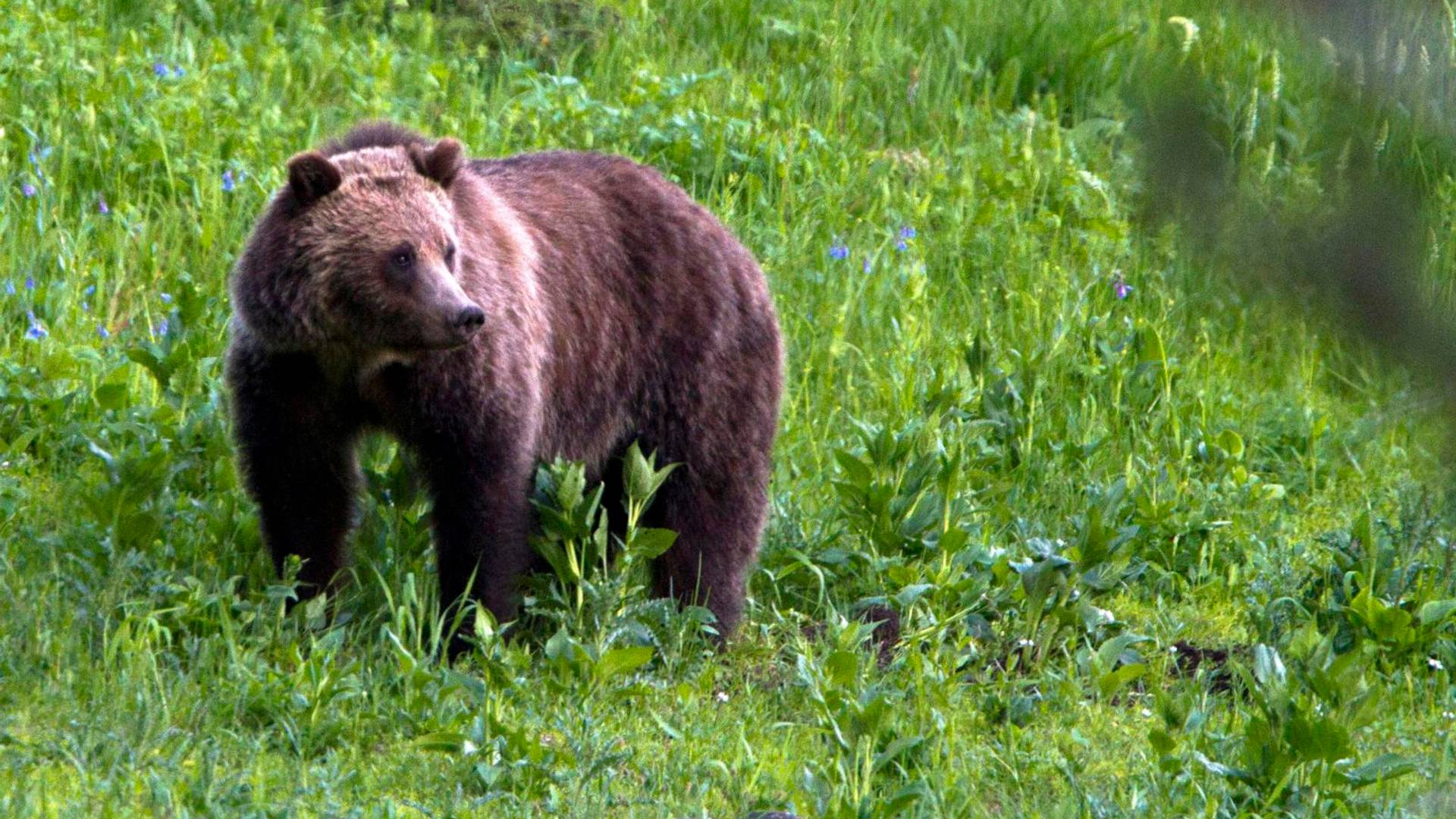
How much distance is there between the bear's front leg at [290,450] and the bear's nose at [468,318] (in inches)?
19.5

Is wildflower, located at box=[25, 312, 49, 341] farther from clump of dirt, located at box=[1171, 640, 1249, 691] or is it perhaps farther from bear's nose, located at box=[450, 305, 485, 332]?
clump of dirt, located at box=[1171, 640, 1249, 691]

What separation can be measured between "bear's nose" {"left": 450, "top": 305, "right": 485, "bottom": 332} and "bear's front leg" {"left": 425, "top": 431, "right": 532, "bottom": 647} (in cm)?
40

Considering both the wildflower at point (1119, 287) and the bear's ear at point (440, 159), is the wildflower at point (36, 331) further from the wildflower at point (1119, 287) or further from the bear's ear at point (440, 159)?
the wildflower at point (1119, 287)

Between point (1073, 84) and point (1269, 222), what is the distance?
780 cm

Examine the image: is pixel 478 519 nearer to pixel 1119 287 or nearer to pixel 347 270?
pixel 347 270

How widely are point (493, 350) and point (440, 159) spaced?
1.69ft

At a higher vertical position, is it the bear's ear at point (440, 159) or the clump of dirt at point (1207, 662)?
the bear's ear at point (440, 159)

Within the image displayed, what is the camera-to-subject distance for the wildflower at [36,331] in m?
5.68

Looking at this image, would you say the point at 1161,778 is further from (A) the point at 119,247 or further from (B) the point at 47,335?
(A) the point at 119,247

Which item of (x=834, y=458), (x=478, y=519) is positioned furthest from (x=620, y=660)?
(x=834, y=458)

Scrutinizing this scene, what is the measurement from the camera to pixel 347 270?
440 centimetres

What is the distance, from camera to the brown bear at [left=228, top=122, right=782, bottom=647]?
173 inches

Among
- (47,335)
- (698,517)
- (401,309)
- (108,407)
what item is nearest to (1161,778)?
(698,517)

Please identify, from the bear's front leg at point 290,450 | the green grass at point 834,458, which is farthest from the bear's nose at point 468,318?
the green grass at point 834,458
